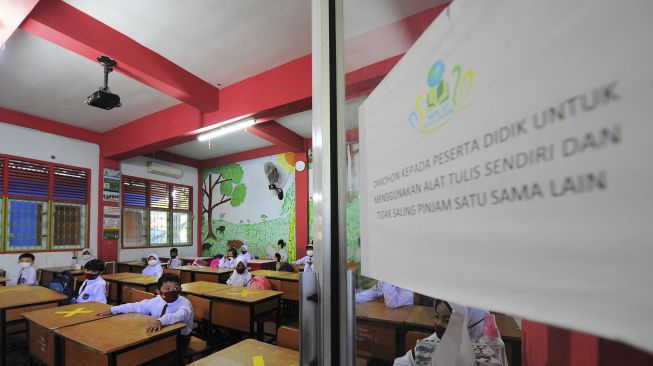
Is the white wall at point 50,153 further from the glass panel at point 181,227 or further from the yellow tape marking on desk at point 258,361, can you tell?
the yellow tape marking on desk at point 258,361

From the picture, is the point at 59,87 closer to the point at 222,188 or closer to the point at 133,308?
the point at 133,308

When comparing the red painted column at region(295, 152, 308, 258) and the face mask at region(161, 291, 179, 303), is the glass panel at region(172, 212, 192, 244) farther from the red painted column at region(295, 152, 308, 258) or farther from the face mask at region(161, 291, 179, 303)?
the face mask at region(161, 291, 179, 303)

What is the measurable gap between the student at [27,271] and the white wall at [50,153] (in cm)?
36

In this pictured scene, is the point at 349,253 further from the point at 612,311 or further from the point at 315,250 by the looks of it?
the point at 612,311

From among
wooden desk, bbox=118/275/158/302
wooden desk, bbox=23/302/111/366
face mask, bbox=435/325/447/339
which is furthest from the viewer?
wooden desk, bbox=118/275/158/302

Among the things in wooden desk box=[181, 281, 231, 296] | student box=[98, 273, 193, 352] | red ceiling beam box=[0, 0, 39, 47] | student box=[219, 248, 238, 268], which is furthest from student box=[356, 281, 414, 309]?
student box=[219, 248, 238, 268]

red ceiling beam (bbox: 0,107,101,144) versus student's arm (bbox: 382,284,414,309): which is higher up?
red ceiling beam (bbox: 0,107,101,144)

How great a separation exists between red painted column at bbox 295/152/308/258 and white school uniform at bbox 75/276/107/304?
3752mm

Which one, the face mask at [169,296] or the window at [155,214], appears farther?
the window at [155,214]

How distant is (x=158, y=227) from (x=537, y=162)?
28.3ft

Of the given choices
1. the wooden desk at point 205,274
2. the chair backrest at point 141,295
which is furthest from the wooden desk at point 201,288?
the wooden desk at point 205,274

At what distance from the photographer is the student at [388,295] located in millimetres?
918

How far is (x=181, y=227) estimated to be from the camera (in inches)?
328

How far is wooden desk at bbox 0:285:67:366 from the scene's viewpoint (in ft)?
9.82
